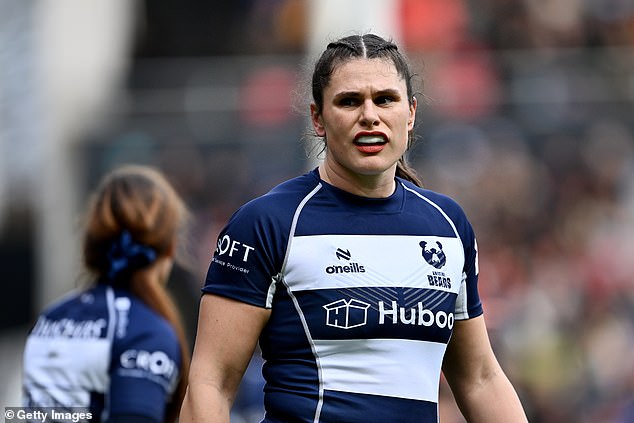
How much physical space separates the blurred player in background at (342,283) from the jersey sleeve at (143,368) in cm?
91

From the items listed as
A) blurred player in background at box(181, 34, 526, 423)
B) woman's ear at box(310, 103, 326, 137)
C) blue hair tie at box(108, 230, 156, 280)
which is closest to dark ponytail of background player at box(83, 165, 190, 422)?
blue hair tie at box(108, 230, 156, 280)

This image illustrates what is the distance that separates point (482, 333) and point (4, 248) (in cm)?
1108

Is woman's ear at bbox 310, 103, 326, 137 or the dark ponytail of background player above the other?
woman's ear at bbox 310, 103, 326, 137

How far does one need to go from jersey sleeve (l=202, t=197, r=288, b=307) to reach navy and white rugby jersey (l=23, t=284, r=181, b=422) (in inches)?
38.8

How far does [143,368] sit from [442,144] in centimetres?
811

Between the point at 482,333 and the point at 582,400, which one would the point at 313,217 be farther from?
the point at 582,400

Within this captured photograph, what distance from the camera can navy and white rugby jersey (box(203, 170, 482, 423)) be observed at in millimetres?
4133

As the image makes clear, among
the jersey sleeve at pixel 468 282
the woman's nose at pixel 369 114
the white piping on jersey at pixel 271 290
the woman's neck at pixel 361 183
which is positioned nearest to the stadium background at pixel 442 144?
the jersey sleeve at pixel 468 282

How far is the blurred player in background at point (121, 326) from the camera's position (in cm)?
512

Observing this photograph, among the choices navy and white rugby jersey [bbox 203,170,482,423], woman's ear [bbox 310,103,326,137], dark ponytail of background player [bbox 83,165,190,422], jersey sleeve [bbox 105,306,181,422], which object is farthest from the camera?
dark ponytail of background player [bbox 83,165,190,422]

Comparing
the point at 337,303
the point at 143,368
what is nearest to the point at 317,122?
the point at 337,303

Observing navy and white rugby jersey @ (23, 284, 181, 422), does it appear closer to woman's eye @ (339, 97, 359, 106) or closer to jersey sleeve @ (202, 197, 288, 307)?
jersey sleeve @ (202, 197, 288, 307)

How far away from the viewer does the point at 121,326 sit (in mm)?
5215

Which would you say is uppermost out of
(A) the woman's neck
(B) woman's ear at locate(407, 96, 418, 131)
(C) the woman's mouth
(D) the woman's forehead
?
(D) the woman's forehead
